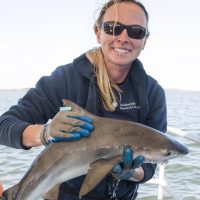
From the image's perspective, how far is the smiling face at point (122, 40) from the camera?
3.51 metres

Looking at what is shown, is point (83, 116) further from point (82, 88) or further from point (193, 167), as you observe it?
point (193, 167)

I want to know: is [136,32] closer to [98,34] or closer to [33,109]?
[98,34]

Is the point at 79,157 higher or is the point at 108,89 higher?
the point at 108,89

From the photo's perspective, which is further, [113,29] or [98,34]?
[98,34]

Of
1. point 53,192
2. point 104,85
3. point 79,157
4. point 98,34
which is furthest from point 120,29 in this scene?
point 53,192

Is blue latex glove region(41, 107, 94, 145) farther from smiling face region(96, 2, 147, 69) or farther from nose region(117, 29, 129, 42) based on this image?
nose region(117, 29, 129, 42)

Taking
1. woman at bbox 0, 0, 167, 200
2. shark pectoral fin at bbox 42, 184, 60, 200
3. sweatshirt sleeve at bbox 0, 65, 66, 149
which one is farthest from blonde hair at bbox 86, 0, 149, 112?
Answer: shark pectoral fin at bbox 42, 184, 60, 200

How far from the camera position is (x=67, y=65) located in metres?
3.59

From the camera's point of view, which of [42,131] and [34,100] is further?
[34,100]

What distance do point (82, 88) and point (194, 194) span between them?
627cm

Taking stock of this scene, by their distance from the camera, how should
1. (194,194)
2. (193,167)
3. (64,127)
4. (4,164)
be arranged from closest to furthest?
(64,127) < (194,194) < (193,167) < (4,164)

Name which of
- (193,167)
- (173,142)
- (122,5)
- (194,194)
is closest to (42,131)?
(173,142)

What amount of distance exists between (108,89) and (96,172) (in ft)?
2.65

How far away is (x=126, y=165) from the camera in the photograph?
3.11 meters
